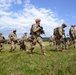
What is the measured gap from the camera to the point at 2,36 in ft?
86.0

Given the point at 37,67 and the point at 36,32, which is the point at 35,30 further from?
the point at 37,67

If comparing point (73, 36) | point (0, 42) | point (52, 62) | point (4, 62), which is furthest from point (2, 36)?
point (52, 62)

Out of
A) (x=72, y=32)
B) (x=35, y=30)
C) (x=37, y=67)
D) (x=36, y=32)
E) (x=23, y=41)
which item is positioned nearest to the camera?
(x=37, y=67)

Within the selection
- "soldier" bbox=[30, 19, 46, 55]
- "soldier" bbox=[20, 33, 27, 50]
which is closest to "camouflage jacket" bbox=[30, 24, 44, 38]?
"soldier" bbox=[30, 19, 46, 55]

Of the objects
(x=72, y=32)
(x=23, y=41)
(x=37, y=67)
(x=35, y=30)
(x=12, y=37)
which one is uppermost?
(x=35, y=30)

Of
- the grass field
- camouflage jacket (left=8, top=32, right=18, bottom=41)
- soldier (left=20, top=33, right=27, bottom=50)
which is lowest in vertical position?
the grass field

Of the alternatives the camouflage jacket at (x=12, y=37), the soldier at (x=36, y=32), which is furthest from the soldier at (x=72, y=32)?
the soldier at (x=36, y=32)

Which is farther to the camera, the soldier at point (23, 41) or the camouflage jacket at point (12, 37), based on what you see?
the soldier at point (23, 41)

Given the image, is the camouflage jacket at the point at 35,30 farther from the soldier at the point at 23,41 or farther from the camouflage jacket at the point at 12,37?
the soldier at the point at 23,41

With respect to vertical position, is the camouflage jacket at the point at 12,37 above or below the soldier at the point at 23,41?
above

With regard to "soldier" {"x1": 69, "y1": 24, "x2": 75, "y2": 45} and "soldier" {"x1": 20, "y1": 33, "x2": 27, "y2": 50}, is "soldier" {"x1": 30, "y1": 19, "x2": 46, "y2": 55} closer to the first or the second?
"soldier" {"x1": 69, "y1": 24, "x2": 75, "y2": 45}

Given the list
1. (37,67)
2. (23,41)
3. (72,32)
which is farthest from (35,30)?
(23,41)

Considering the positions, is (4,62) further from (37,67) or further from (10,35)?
(10,35)

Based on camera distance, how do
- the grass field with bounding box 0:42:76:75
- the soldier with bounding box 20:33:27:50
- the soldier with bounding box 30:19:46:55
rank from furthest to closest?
the soldier with bounding box 20:33:27:50 → the soldier with bounding box 30:19:46:55 → the grass field with bounding box 0:42:76:75
